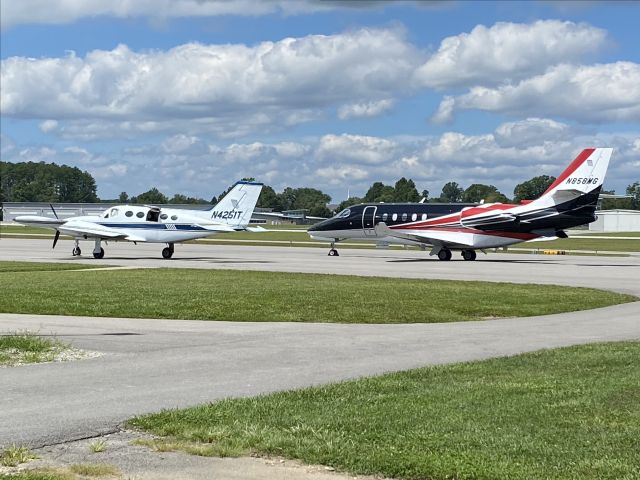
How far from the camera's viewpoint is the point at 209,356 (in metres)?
13.9

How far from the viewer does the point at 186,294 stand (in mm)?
23531

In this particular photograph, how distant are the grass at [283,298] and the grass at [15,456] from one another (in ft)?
38.7

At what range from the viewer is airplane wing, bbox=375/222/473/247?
159 ft

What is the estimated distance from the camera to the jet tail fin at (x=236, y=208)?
45531 millimetres

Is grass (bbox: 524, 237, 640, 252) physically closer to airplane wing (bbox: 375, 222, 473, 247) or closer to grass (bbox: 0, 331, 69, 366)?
airplane wing (bbox: 375, 222, 473, 247)

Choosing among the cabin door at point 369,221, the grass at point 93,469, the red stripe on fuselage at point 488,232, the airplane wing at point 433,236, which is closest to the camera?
the grass at point 93,469

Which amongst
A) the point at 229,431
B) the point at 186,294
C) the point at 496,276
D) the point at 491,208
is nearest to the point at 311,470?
the point at 229,431

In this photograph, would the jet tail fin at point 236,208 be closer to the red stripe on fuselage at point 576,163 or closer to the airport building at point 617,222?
the red stripe on fuselage at point 576,163

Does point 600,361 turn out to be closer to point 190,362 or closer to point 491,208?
point 190,362

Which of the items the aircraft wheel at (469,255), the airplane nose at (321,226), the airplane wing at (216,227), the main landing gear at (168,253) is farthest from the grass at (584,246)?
the main landing gear at (168,253)

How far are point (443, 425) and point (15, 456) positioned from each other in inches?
150

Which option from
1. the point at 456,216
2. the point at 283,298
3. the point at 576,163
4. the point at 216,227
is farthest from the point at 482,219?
the point at 283,298

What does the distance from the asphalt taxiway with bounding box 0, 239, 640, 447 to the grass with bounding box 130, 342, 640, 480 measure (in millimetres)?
865

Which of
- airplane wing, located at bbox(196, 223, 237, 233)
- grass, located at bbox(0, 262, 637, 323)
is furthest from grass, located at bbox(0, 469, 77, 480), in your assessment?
airplane wing, located at bbox(196, 223, 237, 233)
